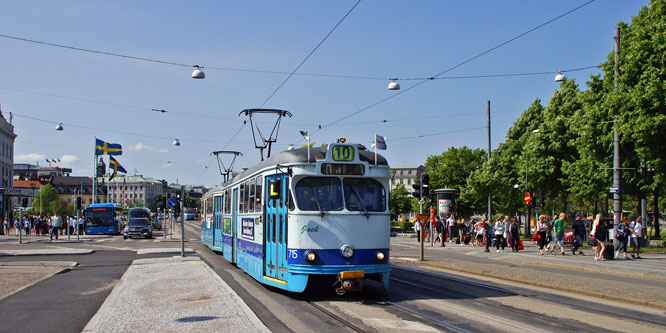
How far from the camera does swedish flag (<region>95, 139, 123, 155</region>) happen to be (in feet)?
170

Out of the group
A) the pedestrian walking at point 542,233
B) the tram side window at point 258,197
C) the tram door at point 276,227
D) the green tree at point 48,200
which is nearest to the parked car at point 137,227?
the pedestrian walking at point 542,233

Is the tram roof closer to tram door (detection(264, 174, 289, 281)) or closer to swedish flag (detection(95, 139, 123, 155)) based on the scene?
tram door (detection(264, 174, 289, 281))

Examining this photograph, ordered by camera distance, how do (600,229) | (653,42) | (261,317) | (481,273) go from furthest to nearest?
(653,42), (600,229), (481,273), (261,317)

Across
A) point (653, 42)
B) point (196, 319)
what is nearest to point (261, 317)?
point (196, 319)

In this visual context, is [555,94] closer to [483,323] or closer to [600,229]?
[600,229]

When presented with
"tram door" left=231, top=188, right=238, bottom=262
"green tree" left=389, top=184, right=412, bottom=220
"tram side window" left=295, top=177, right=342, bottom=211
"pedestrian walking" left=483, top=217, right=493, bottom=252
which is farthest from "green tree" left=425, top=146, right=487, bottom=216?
"tram side window" left=295, top=177, right=342, bottom=211

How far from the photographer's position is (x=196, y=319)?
906 cm

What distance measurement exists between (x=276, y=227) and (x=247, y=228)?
3.01 metres

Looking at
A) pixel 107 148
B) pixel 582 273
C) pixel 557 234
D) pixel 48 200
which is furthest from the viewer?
pixel 48 200

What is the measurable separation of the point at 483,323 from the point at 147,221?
3934 centimetres

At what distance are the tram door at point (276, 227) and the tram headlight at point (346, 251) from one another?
1137 mm

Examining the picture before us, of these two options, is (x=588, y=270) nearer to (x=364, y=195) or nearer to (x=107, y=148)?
(x=364, y=195)

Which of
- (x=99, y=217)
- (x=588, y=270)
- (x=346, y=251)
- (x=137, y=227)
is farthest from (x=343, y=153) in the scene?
(x=99, y=217)

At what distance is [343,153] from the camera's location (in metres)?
11.7
